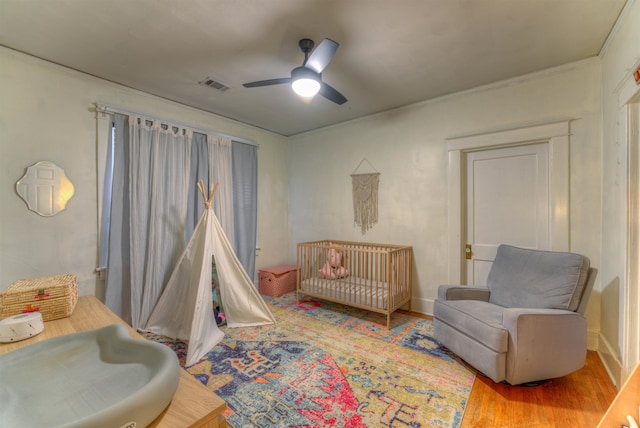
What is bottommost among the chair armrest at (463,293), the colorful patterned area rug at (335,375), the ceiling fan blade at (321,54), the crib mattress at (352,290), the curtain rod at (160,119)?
the colorful patterned area rug at (335,375)

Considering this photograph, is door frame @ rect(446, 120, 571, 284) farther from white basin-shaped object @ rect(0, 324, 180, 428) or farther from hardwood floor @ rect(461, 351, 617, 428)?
white basin-shaped object @ rect(0, 324, 180, 428)

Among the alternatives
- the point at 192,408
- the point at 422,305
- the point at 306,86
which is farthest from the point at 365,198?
the point at 192,408

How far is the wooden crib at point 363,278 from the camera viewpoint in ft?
9.68

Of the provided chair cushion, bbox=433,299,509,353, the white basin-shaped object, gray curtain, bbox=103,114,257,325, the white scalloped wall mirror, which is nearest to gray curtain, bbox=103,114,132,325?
gray curtain, bbox=103,114,257,325

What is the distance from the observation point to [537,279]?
2.18 metres

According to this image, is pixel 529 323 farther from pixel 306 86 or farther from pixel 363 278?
pixel 306 86

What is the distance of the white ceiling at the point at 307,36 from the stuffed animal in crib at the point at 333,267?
1.99 metres

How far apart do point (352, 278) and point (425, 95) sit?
235 cm

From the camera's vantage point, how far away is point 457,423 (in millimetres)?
1603

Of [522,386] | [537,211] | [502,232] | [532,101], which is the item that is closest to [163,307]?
[522,386]

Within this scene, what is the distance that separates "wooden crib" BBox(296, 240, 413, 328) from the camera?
9.68 ft

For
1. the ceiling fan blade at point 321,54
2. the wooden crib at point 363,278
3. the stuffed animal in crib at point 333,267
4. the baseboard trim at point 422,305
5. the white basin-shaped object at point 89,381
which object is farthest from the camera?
the stuffed animal in crib at point 333,267

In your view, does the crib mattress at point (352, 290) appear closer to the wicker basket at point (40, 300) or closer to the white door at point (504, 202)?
the white door at point (504, 202)

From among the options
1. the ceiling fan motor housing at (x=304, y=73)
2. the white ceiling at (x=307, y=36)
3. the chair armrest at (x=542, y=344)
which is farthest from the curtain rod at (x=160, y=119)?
the chair armrest at (x=542, y=344)
